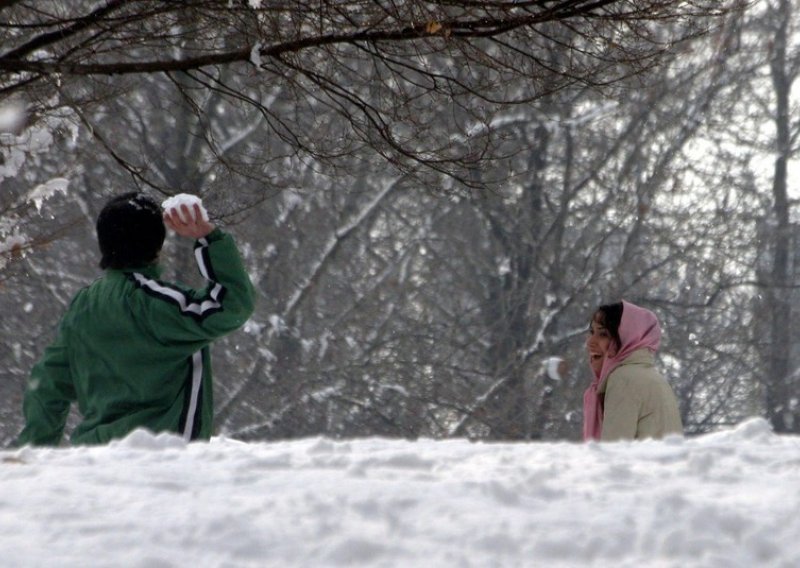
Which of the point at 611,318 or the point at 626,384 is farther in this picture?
the point at 611,318

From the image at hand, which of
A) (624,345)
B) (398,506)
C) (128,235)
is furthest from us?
(624,345)

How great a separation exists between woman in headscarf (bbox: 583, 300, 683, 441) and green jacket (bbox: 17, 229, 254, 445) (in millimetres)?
1962

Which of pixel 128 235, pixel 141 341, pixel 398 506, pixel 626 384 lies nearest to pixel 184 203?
pixel 128 235

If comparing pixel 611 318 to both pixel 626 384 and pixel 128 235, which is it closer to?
pixel 626 384

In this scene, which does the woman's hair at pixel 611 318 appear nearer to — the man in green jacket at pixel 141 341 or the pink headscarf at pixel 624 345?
the pink headscarf at pixel 624 345

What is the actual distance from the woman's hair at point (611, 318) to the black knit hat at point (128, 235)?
87.3 inches

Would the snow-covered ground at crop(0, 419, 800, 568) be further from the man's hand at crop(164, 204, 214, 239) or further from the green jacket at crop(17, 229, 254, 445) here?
the man's hand at crop(164, 204, 214, 239)

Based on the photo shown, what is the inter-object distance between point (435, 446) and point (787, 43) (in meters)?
19.7

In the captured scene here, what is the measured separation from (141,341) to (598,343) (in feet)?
7.76

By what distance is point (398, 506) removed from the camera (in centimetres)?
274

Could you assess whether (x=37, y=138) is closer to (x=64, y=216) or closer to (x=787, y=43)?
(x=64, y=216)

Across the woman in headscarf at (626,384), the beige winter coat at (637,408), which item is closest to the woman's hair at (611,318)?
the woman in headscarf at (626,384)

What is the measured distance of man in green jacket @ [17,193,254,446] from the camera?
4027 millimetres

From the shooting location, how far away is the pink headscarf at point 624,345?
18.7ft
